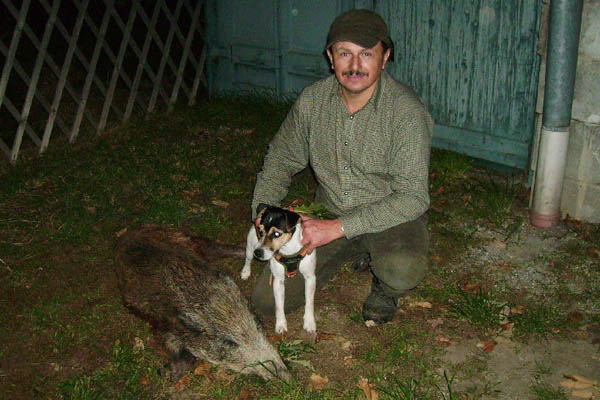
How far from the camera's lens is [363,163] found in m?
3.88

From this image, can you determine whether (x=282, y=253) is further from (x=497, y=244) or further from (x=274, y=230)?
(x=497, y=244)

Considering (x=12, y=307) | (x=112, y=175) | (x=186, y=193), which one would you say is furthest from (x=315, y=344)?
(x=112, y=175)

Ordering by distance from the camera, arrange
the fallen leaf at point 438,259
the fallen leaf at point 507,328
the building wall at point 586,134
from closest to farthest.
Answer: the fallen leaf at point 507,328, the building wall at point 586,134, the fallen leaf at point 438,259

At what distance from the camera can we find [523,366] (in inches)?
142

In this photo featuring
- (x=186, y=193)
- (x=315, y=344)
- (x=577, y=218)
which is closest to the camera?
(x=315, y=344)

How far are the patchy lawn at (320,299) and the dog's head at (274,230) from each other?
2.46ft

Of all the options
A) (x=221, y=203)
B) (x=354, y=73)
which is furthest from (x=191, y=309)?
(x=221, y=203)

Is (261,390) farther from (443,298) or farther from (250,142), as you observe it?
(250,142)

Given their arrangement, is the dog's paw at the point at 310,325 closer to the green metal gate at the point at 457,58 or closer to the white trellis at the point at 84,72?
the green metal gate at the point at 457,58

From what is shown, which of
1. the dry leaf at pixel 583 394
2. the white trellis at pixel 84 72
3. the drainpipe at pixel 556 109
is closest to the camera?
the dry leaf at pixel 583 394

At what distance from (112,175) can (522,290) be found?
15.0 feet

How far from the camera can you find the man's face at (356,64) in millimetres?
3648

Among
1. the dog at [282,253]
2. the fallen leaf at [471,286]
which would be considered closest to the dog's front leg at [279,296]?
the dog at [282,253]

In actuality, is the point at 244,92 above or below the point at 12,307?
above
